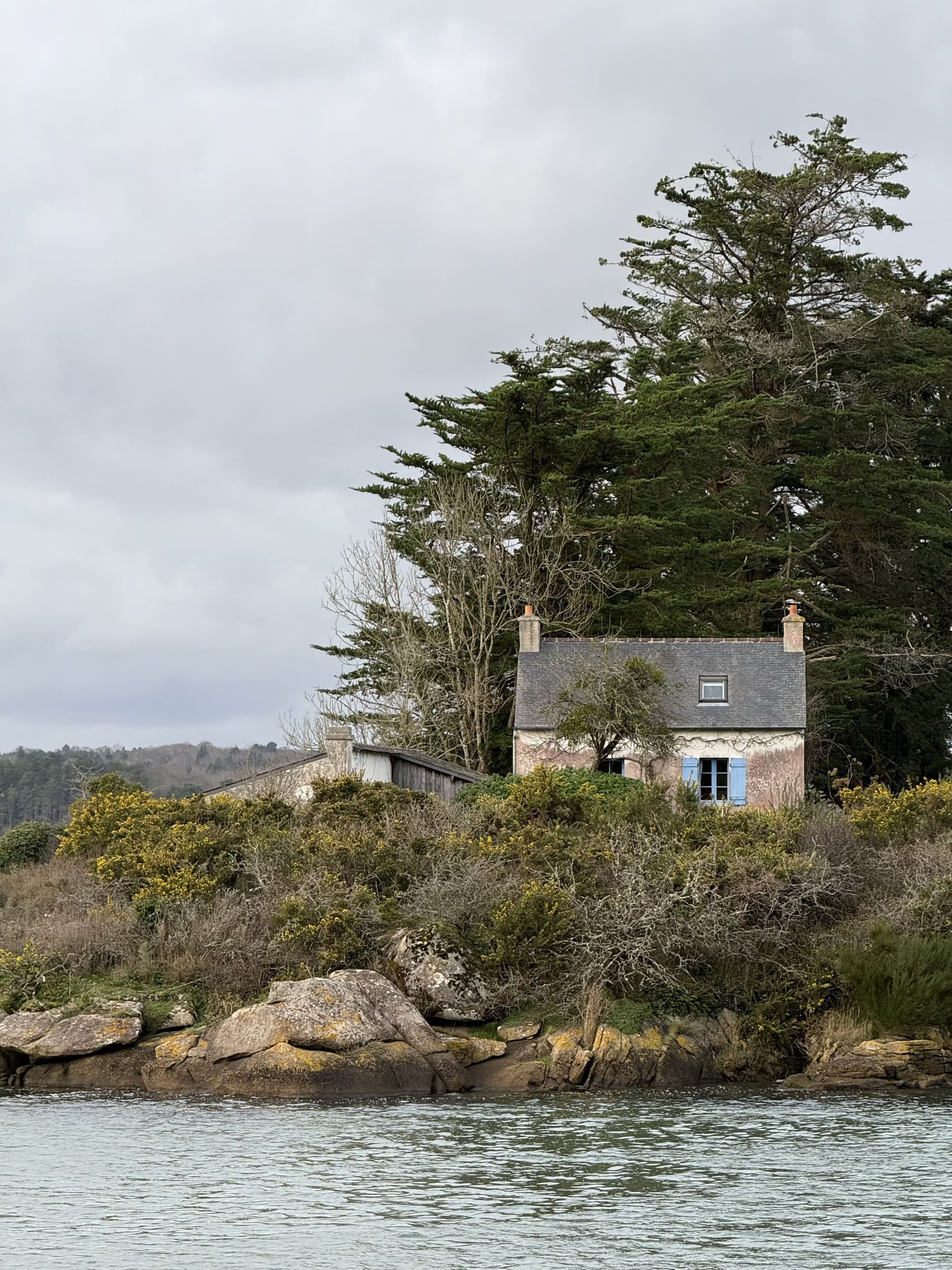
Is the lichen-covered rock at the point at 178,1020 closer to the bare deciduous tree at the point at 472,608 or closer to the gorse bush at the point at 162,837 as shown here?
the gorse bush at the point at 162,837

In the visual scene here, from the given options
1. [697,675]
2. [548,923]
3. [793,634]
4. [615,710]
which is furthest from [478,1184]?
[793,634]

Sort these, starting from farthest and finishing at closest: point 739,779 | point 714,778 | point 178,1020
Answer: point 714,778 < point 739,779 < point 178,1020

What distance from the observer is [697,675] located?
36.9 m

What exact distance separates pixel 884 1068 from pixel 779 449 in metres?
29.8

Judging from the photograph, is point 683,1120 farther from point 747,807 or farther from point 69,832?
point 69,832

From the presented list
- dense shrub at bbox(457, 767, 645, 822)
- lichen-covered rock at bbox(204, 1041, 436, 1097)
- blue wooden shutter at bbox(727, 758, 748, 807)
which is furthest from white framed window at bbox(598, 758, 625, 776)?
lichen-covered rock at bbox(204, 1041, 436, 1097)

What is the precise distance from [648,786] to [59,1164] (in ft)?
46.3

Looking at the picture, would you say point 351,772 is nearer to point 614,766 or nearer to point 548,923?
point 614,766

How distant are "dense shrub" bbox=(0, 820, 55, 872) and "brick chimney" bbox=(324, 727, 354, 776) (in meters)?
6.58

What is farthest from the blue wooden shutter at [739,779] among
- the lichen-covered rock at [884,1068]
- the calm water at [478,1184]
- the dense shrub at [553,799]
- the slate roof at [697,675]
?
the calm water at [478,1184]

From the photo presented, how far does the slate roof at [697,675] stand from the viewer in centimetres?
3553

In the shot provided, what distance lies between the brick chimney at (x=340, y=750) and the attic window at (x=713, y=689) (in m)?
8.74

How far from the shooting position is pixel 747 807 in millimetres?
25594

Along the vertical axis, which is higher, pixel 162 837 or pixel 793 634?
pixel 793 634
